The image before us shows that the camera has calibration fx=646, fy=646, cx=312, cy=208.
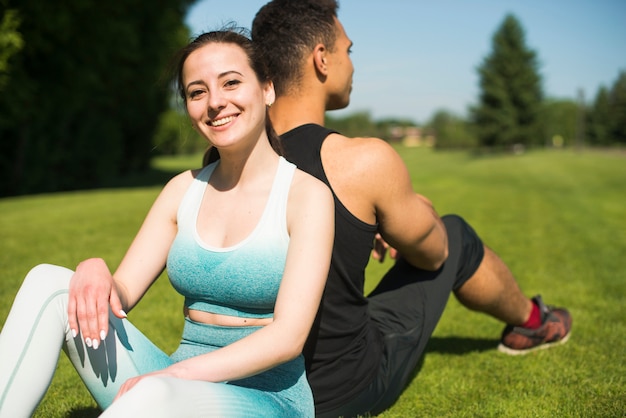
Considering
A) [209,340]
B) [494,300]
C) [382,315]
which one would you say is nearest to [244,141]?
[209,340]

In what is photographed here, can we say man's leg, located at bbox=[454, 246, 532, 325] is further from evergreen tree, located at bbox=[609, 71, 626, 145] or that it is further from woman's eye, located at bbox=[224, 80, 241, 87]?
evergreen tree, located at bbox=[609, 71, 626, 145]

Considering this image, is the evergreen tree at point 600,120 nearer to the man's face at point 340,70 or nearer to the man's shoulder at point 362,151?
the man's face at point 340,70

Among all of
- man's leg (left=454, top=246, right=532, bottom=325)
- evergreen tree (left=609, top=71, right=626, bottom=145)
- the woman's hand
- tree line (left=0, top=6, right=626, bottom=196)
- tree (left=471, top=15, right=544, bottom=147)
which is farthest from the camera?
evergreen tree (left=609, top=71, right=626, bottom=145)

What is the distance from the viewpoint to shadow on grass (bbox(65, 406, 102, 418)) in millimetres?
3232

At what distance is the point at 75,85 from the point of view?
21.0 meters

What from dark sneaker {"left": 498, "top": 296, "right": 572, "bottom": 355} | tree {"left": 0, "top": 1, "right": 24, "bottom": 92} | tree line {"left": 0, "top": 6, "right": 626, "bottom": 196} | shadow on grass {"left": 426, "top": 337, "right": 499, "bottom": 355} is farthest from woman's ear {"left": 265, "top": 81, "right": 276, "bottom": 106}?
tree {"left": 0, "top": 1, "right": 24, "bottom": 92}

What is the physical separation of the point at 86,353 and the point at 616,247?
29.4ft

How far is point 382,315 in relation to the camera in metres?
3.07

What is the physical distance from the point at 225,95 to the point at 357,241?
807 millimetres

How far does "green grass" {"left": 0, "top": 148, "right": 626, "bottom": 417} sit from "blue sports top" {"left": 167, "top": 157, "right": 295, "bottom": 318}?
4.41ft

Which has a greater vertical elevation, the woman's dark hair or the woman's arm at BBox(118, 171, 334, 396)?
the woman's dark hair

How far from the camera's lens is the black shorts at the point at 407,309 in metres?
2.89

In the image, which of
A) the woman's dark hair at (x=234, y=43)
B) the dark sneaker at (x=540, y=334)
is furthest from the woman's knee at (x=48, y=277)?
the dark sneaker at (x=540, y=334)

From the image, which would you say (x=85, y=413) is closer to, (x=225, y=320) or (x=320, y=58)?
(x=225, y=320)
